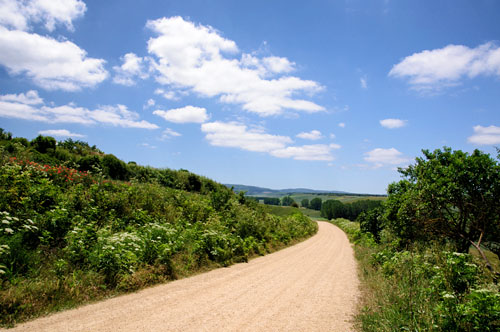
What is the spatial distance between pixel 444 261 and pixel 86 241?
9603 mm

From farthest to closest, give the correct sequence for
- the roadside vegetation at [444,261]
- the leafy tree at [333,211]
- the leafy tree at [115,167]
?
the leafy tree at [333,211], the leafy tree at [115,167], the roadside vegetation at [444,261]

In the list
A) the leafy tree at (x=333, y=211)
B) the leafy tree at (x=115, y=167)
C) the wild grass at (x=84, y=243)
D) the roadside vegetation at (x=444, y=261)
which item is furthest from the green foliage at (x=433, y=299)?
the leafy tree at (x=333, y=211)

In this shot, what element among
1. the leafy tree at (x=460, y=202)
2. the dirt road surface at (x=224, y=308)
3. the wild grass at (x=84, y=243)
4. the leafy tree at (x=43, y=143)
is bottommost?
the dirt road surface at (x=224, y=308)

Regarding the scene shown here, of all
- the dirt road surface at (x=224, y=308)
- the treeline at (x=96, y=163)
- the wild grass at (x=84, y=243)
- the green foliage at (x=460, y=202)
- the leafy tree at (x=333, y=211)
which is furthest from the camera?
the leafy tree at (x=333, y=211)

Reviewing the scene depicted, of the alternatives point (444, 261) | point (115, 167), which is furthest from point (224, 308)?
point (115, 167)

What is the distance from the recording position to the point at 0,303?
4.53 metres

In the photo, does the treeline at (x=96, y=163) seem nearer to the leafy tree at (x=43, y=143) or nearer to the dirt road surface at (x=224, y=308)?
the leafy tree at (x=43, y=143)

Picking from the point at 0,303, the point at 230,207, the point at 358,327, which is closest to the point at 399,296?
the point at 358,327

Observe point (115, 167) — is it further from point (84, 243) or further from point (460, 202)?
point (460, 202)

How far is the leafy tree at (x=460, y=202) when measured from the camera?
26.3 ft

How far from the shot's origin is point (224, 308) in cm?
A: 573

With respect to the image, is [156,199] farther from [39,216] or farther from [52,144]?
[52,144]

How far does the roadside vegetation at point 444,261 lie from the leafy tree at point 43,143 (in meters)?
21.4

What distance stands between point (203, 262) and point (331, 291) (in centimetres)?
465
